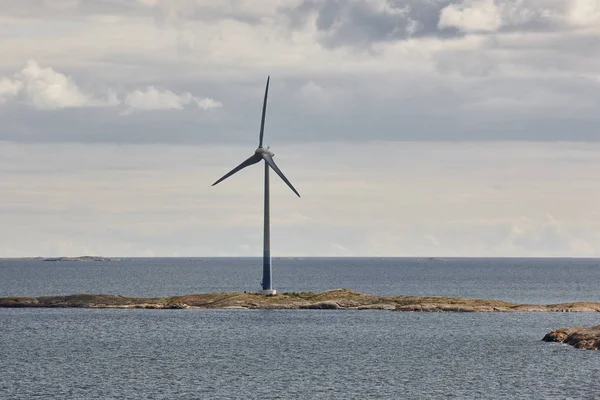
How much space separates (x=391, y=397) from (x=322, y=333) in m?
49.4

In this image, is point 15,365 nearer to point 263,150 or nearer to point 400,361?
point 400,361

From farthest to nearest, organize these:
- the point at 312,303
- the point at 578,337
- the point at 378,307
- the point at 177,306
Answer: the point at 177,306, the point at 312,303, the point at 378,307, the point at 578,337

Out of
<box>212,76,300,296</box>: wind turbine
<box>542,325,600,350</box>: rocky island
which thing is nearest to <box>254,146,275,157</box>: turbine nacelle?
<box>212,76,300,296</box>: wind turbine

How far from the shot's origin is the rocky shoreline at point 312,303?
163750 millimetres

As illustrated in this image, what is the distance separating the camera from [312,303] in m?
165

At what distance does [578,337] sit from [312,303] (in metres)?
56.0

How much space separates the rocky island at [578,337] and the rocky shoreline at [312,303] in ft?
130

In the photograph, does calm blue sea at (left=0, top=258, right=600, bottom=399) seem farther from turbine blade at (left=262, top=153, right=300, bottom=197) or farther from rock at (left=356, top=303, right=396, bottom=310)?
turbine blade at (left=262, top=153, right=300, bottom=197)

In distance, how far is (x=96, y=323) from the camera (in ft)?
482

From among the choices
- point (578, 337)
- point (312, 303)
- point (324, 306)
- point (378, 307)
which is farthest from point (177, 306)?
point (578, 337)

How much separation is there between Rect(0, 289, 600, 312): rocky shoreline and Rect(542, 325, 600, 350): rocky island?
3966 cm

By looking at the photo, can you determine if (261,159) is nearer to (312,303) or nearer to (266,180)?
(266,180)

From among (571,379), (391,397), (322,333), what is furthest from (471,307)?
(391,397)

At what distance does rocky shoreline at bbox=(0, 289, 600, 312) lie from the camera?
16375 cm
